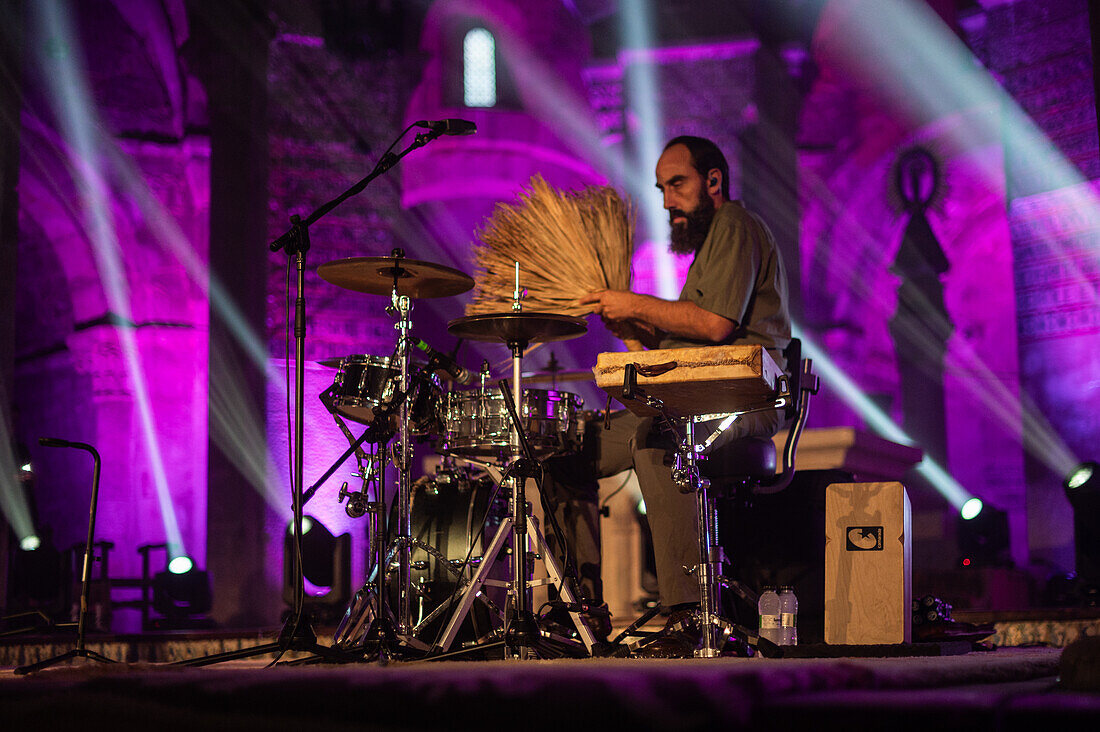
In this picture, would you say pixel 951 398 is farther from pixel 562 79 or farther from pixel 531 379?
pixel 531 379

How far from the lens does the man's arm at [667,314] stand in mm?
3598

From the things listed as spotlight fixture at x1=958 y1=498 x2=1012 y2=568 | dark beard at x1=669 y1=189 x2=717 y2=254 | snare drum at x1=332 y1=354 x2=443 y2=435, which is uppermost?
dark beard at x1=669 y1=189 x2=717 y2=254

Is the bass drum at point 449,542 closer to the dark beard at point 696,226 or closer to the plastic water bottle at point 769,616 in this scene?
the plastic water bottle at point 769,616

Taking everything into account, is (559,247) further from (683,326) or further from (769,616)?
(769,616)

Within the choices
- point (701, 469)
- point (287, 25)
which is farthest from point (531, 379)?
point (287, 25)

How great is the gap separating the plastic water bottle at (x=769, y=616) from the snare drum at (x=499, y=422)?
2.87ft

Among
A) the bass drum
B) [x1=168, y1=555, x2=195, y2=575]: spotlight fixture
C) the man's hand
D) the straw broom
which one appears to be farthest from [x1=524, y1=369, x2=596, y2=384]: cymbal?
[x1=168, y1=555, x2=195, y2=575]: spotlight fixture

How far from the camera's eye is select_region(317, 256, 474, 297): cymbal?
384cm

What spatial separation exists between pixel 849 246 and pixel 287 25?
21.7 ft

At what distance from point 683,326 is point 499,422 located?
0.74 m

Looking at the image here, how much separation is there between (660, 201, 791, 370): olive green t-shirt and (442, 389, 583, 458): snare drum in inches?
17.8

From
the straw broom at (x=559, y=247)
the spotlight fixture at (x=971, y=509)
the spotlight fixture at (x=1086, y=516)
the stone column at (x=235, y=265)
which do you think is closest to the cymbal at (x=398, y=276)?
the straw broom at (x=559, y=247)

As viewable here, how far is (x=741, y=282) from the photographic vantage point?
3.64 meters

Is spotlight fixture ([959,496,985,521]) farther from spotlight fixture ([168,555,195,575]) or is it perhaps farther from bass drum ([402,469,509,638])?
spotlight fixture ([168,555,195,575])
